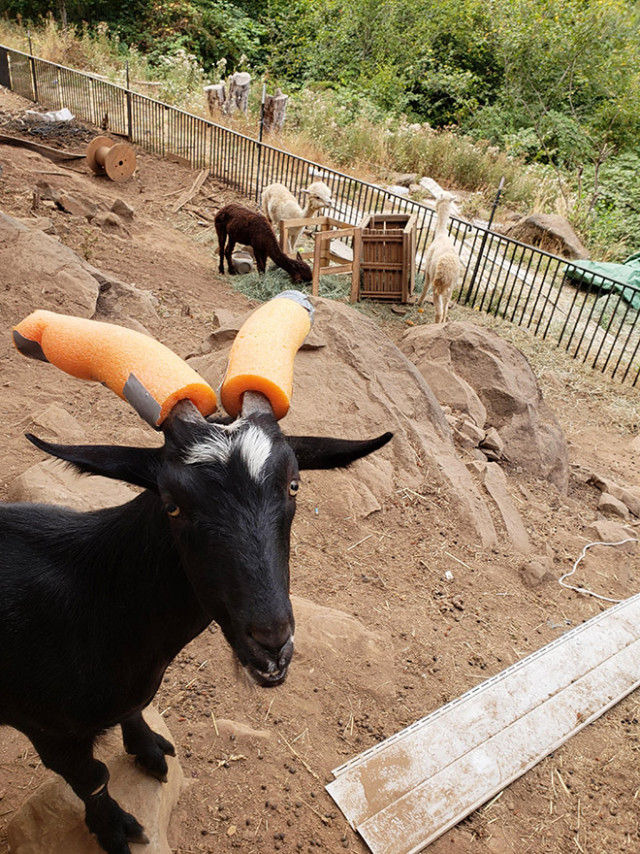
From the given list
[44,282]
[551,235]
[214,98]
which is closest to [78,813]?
[44,282]

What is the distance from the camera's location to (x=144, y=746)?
8.46 ft

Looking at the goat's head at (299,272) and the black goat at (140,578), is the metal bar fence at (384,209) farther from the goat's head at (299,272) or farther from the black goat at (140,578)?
the black goat at (140,578)

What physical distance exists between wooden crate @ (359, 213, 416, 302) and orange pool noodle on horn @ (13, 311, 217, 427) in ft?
28.4

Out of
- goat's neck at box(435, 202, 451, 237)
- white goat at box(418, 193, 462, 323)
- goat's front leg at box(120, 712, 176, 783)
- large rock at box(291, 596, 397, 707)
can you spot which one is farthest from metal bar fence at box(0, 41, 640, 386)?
goat's front leg at box(120, 712, 176, 783)

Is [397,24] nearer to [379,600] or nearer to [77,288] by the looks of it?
[77,288]

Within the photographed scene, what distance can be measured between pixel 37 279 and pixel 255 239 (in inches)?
185

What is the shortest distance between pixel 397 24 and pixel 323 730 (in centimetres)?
2946

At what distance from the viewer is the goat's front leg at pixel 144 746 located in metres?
2.56

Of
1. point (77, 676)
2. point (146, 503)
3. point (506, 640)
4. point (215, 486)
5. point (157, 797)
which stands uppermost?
point (215, 486)

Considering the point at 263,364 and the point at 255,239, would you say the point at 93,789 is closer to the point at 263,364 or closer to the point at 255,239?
→ the point at 263,364

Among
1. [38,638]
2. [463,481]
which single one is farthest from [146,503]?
[463,481]

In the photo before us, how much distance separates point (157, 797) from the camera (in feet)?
8.34

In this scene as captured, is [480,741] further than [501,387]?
No

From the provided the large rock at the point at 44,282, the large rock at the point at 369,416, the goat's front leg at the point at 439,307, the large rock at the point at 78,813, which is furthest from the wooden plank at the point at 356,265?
the large rock at the point at 78,813
